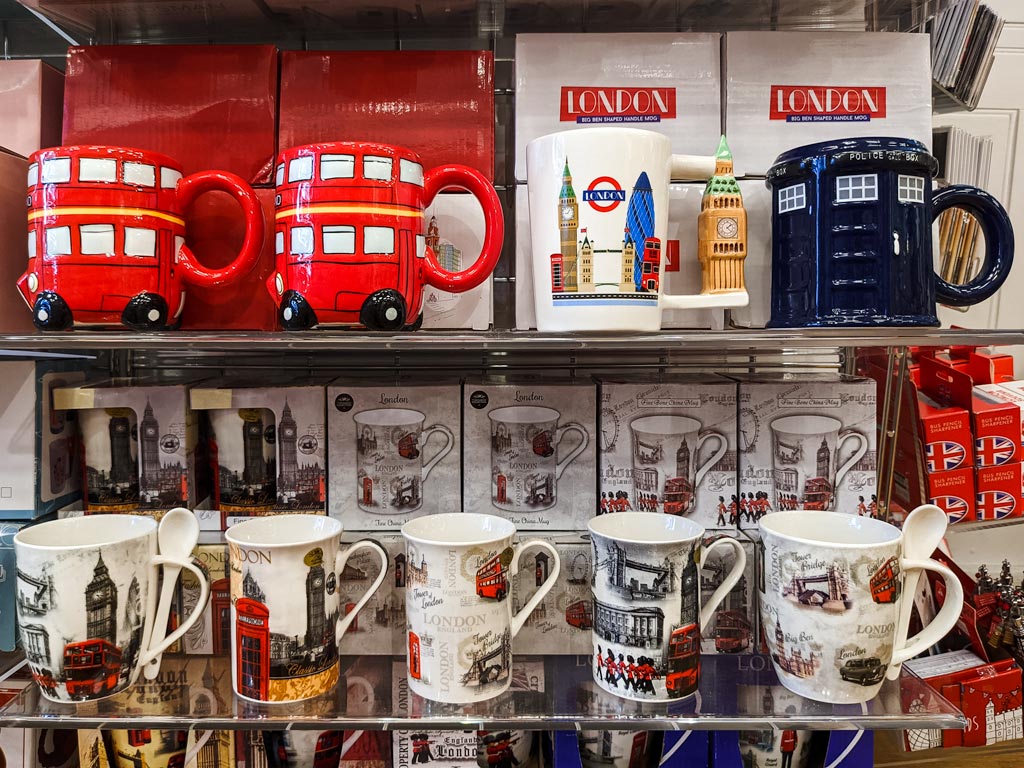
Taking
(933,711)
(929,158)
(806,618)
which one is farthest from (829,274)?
(933,711)

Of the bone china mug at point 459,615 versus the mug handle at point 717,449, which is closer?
the bone china mug at point 459,615

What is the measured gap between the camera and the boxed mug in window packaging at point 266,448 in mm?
833

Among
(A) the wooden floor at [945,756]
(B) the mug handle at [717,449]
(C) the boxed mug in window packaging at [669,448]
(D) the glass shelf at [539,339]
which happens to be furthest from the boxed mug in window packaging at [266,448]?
(A) the wooden floor at [945,756]

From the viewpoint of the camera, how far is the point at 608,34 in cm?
86

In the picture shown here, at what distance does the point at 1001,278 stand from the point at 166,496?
0.95 meters

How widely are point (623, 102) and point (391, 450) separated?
50 cm

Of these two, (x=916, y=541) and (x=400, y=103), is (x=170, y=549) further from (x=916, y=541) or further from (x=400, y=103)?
(x=916, y=541)

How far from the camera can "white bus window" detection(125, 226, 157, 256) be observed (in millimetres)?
747

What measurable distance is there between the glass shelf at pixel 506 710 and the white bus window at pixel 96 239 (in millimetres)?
459

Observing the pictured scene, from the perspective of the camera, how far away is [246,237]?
2.57 feet

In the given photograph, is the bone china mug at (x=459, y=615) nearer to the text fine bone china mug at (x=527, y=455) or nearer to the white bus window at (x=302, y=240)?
the text fine bone china mug at (x=527, y=455)

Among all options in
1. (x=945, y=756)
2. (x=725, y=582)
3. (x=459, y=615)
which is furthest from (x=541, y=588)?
(x=945, y=756)

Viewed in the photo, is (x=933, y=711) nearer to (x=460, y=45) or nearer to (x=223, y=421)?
(x=223, y=421)

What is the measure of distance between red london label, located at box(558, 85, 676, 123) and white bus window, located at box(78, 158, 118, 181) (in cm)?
49
